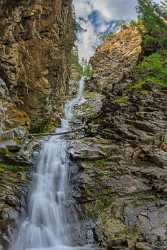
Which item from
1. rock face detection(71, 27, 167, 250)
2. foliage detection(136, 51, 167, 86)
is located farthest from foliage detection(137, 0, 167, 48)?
rock face detection(71, 27, 167, 250)

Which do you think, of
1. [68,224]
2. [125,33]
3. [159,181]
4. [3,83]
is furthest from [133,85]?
[125,33]

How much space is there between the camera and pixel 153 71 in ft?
86.4

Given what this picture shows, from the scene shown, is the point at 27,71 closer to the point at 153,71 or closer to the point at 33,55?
the point at 33,55

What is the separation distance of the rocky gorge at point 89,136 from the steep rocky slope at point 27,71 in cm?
6

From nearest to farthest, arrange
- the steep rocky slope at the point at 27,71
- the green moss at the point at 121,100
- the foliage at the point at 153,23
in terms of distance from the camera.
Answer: the steep rocky slope at the point at 27,71 < the green moss at the point at 121,100 < the foliage at the point at 153,23

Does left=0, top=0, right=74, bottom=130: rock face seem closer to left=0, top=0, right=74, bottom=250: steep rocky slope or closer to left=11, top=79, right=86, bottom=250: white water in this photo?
left=0, top=0, right=74, bottom=250: steep rocky slope

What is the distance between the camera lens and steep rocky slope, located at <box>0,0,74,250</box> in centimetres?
2014

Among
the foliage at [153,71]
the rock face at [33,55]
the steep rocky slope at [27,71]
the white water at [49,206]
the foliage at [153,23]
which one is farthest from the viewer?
the foliage at [153,23]

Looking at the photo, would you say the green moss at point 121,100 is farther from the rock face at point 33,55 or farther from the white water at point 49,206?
the rock face at point 33,55

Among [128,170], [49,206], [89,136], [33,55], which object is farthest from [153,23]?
[49,206]

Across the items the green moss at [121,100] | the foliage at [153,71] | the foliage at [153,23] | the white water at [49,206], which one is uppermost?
the foliage at [153,23]

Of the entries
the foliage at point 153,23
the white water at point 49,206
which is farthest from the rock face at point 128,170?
the foliage at point 153,23

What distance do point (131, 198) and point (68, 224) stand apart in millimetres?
2742

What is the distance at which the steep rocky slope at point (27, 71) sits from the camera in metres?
20.1
